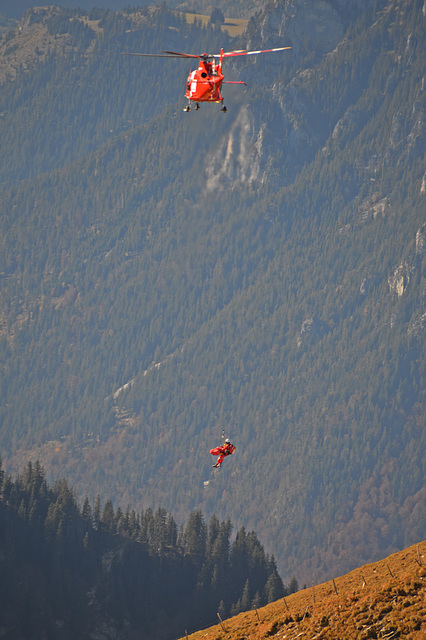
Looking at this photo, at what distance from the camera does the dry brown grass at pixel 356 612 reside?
266 ft

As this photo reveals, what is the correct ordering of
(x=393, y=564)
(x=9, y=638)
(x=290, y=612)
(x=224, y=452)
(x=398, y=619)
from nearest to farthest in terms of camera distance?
(x=398, y=619), (x=290, y=612), (x=393, y=564), (x=224, y=452), (x=9, y=638)

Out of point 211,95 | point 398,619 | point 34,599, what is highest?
point 211,95

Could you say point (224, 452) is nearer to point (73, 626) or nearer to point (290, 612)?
point (290, 612)

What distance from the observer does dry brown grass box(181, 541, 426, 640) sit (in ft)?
266

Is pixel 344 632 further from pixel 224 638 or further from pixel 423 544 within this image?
pixel 423 544

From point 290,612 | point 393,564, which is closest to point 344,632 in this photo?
point 290,612

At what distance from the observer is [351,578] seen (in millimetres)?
109250

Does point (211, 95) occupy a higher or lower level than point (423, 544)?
higher

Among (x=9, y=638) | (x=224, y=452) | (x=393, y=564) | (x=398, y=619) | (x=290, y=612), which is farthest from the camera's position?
(x=9, y=638)

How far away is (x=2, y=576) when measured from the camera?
199 m

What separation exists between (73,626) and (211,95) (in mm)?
119377

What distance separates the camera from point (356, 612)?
84938 mm

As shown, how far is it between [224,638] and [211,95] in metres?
52.9

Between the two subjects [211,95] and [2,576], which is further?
[2,576]
